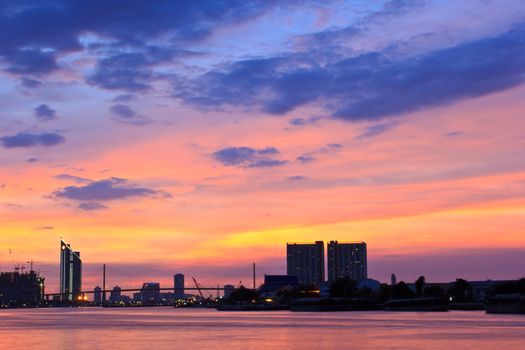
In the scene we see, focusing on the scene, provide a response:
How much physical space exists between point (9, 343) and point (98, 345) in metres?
13.0

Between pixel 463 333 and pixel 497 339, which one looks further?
pixel 463 333

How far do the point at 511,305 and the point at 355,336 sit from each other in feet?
355

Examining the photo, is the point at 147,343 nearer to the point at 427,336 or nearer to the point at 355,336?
the point at 355,336

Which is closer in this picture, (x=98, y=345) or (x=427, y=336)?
(x=98, y=345)

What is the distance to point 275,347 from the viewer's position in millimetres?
84438

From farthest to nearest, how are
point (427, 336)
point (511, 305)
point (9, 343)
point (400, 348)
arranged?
point (511, 305) → point (427, 336) → point (9, 343) → point (400, 348)

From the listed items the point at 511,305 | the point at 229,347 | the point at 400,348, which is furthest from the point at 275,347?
the point at 511,305

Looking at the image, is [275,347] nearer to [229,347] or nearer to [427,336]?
[229,347]

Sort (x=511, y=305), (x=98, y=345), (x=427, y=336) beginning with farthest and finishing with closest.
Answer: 1. (x=511, y=305)
2. (x=427, y=336)
3. (x=98, y=345)

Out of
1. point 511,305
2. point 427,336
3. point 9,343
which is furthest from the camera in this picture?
point 511,305

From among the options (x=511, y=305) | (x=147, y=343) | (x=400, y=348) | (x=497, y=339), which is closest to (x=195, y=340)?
(x=147, y=343)

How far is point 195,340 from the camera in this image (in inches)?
3782

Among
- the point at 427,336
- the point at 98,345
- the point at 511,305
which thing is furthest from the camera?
the point at 511,305

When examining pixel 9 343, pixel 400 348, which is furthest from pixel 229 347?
pixel 9 343
